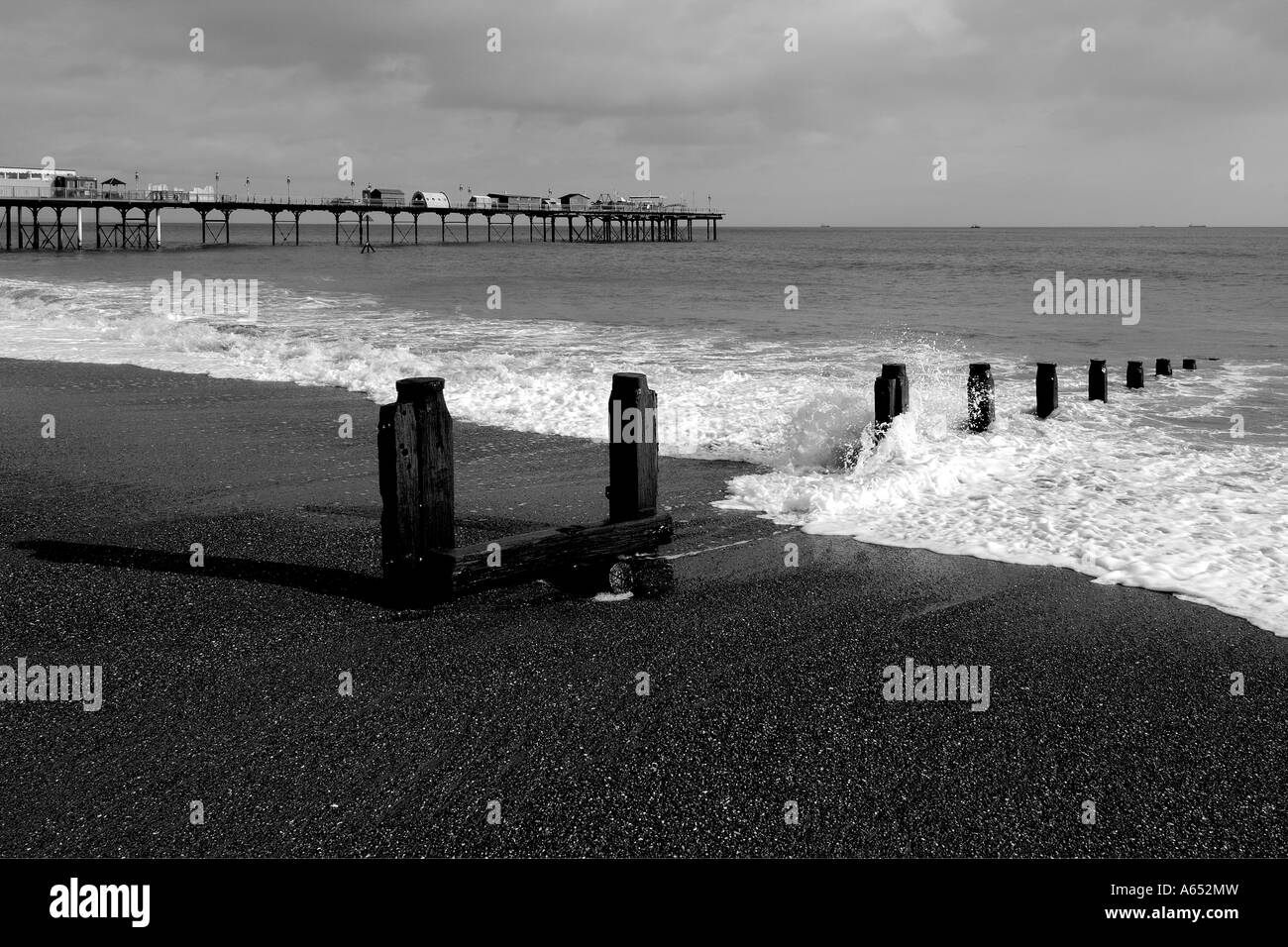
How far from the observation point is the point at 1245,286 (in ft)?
139

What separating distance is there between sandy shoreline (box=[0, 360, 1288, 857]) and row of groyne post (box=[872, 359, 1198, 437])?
2.12m

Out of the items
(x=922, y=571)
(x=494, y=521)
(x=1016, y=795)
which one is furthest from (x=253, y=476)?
(x=1016, y=795)

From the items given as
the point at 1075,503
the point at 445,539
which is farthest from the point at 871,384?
the point at 445,539

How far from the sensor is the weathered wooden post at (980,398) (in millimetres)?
9727

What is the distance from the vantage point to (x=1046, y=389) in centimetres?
1092

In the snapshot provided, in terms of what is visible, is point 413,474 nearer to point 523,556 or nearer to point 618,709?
point 523,556

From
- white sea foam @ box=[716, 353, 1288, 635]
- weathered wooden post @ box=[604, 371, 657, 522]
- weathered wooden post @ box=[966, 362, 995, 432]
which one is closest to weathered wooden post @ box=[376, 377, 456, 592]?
weathered wooden post @ box=[604, 371, 657, 522]

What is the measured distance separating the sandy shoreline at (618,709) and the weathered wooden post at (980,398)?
12.9 feet

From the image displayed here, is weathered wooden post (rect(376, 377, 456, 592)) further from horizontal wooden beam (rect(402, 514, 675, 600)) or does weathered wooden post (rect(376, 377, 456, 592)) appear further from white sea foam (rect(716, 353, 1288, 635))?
white sea foam (rect(716, 353, 1288, 635))

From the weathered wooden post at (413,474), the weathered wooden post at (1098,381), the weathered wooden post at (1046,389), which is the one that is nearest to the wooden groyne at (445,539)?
the weathered wooden post at (413,474)

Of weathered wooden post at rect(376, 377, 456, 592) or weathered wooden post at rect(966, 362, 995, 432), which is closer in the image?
weathered wooden post at rect(376, 377, 456, 592)

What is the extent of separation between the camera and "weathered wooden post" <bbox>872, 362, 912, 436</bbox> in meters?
8.20
